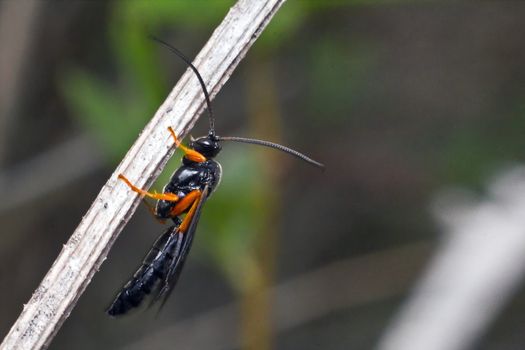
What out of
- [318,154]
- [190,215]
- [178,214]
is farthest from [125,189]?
[318,154]

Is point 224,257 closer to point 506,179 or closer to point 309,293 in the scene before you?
point 506,179

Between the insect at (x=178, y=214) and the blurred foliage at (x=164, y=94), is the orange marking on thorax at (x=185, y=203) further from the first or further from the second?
the blurred foliage at (x=164, y=94)

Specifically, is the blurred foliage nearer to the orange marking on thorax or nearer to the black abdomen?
the orange marking on thorax

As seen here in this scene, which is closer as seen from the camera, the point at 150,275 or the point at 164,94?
the point at 150,275

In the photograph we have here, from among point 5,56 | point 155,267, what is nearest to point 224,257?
point 155,267

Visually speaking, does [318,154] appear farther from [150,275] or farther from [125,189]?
[125,189]

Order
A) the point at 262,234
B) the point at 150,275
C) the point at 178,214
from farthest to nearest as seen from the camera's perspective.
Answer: the point at 262,234
the point at 178,214
the point at 150,275

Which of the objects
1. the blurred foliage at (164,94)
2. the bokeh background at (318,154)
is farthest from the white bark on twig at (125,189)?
the bokeh background at (318,154)
